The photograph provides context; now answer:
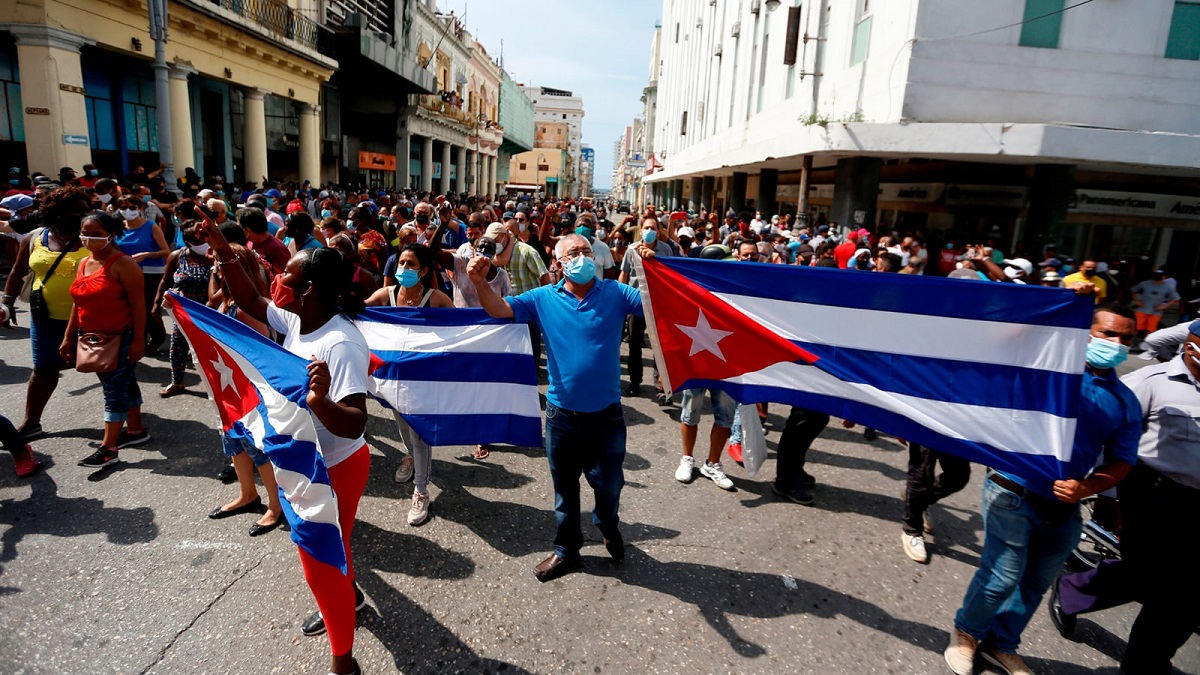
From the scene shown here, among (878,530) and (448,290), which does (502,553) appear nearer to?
(878,530)

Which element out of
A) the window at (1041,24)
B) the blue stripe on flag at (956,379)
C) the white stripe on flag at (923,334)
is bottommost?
the blue stripe on flag at (956,379)

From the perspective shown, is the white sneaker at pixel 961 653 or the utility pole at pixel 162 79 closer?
the white sneaker at pixel 961 653

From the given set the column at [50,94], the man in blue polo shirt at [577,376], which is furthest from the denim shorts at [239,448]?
the column at [50,94]

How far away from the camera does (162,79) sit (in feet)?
42.2

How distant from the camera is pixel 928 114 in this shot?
1342 centimetres

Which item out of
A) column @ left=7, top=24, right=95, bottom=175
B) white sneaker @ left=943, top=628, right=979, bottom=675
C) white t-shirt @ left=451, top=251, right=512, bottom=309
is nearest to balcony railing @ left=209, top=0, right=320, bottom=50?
column @ left=7, top=24, right=95, bottom=175

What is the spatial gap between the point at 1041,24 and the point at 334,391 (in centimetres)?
1601

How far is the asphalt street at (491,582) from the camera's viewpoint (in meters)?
3.19

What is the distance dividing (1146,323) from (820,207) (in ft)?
58.7

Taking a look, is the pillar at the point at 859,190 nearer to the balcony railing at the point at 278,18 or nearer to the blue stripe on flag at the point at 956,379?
the blue stripe on flag at the point at 956,379

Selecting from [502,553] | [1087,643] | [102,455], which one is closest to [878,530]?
[1087,643]

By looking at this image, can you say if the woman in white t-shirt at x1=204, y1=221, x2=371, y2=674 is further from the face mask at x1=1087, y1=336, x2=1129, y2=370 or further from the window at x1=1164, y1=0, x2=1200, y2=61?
the window at x1=1164, y1=0, x2=1200, y2=61

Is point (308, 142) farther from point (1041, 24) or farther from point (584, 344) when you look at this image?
point (584, 344)

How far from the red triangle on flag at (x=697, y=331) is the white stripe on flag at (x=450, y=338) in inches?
36.4
